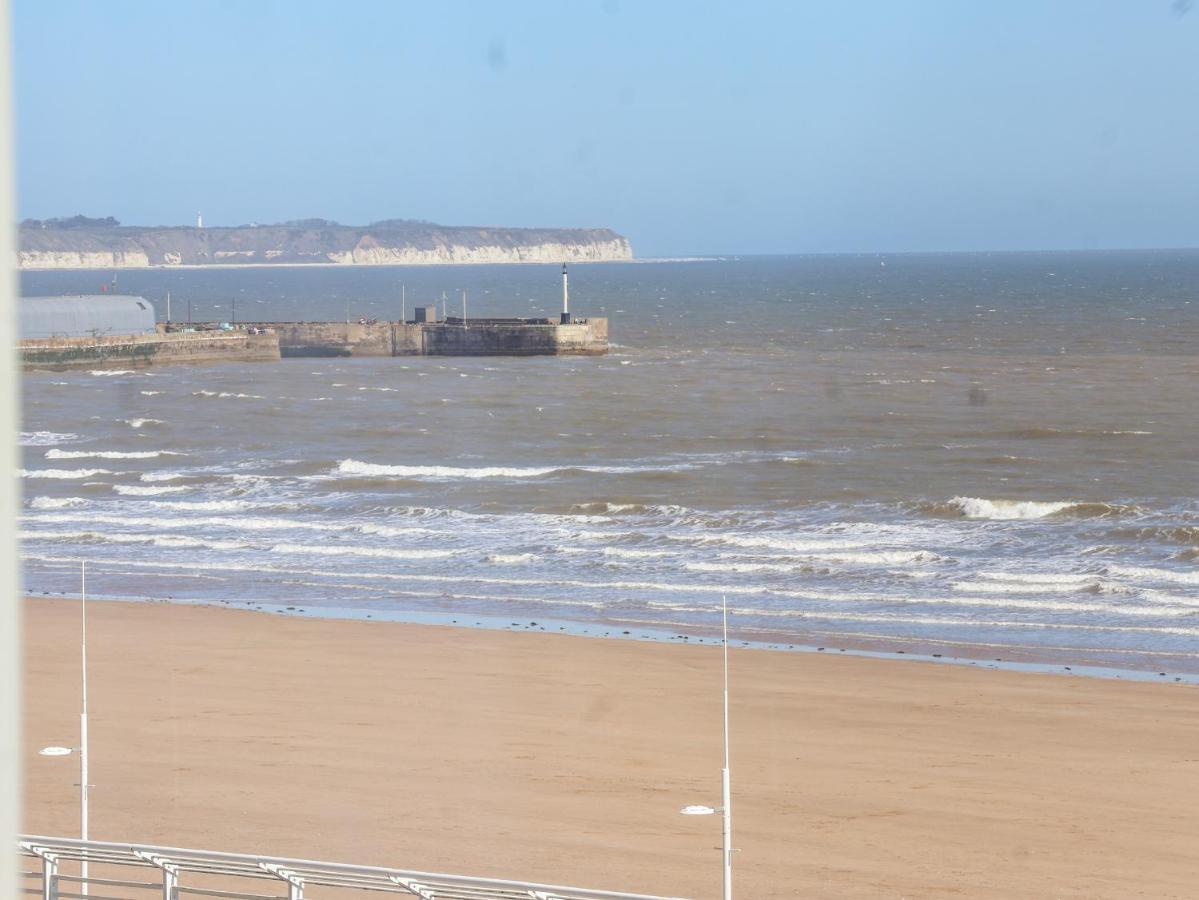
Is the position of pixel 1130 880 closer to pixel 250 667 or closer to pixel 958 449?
pixel 250 667

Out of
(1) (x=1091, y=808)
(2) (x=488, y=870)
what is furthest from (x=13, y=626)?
(1) (x=1091, y=808)

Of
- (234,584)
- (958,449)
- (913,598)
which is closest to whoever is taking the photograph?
(913,598)

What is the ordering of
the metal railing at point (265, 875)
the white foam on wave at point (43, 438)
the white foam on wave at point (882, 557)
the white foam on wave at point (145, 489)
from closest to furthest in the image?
1. the metal railing at point (265, 875)
2. the white foam on wave at point (882, 557)
3. the white foam on wave at point (145, 489)
4. the white foam on wave at point (43, 438)

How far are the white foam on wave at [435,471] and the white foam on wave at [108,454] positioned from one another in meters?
6.24

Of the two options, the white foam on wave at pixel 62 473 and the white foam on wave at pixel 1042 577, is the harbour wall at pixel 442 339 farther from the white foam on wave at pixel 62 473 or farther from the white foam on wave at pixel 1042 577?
the white foam on wave at pixel 1042 577

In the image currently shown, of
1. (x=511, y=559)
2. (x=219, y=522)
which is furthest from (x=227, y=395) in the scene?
(x=511, y=559)

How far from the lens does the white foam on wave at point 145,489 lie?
36.9 meters

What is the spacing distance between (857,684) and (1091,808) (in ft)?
16.5

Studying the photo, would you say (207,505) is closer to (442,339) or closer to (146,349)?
(146,349)

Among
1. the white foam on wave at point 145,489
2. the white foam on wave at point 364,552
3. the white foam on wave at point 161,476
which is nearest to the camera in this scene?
the white foam on wave at point 364,552

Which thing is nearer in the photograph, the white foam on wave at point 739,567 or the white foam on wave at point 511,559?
the white foam on wave at point 739,567

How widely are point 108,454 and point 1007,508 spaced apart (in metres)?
25.6

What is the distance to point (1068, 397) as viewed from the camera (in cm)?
5959

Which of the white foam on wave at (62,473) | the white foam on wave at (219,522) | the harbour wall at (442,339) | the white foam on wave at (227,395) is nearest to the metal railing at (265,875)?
the white foam on wave at (219,522)
